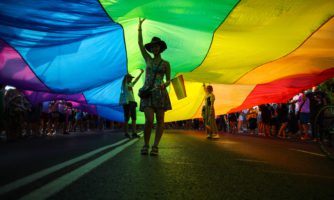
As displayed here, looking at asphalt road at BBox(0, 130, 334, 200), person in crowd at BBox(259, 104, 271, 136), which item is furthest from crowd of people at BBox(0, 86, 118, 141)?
person in crowd at BBox(259, 104, 271, 136)

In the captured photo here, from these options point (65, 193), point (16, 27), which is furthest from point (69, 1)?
point (65, 193)

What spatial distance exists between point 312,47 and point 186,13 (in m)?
3.70

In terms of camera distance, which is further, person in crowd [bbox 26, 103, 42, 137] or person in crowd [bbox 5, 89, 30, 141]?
person in crowd [bbox 26, 103, 42, 137]

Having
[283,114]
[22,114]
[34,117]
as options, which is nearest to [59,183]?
[22,114]

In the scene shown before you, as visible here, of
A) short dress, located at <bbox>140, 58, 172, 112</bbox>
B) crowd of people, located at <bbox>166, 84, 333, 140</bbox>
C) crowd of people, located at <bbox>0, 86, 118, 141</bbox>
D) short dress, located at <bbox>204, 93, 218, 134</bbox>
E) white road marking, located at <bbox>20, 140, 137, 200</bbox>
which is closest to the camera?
white road marking, located at <bbox>20, 140, 137, 200</bbox>

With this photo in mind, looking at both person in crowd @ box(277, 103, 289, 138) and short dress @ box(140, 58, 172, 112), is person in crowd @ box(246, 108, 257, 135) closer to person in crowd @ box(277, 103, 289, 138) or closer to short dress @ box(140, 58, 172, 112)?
person in crowd @ box(277, 103, 289, 138)

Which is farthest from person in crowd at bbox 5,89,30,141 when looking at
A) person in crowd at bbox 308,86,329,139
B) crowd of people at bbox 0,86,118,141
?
person in crowd at bbox 308,86,329,139

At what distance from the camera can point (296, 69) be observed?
11727 mm

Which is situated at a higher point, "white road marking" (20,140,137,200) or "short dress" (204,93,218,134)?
"short dress" (204,93,218,134)

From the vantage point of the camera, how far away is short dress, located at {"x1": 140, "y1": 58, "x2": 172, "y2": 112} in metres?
6.54

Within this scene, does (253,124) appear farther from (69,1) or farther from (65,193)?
(65,193)

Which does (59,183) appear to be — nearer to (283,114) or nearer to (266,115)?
(283,114)

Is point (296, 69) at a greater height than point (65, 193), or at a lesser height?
greater

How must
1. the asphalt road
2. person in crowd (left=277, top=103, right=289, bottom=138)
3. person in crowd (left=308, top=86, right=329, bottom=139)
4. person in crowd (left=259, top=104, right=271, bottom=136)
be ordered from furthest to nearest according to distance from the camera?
person in crowd (left=259, top=104, right=271, bottom=136) < person in crowd (left=277, top=103, right=289, bottom=138) < person in crowd (left=308, top=86, right=329, bottom=139) < the asphalt road
